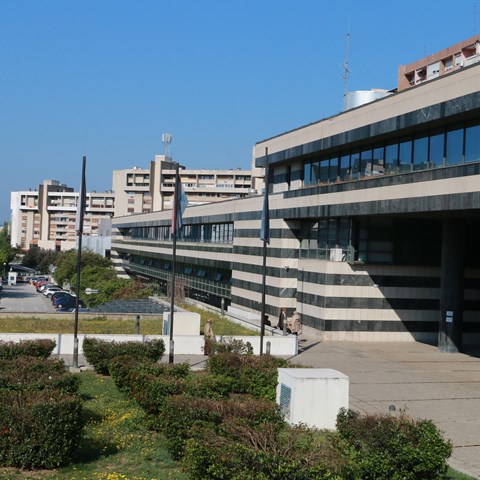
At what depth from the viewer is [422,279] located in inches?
1437

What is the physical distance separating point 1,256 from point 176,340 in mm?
77280

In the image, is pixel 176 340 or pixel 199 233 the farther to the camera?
pixel 199 233

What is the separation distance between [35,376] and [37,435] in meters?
4.42

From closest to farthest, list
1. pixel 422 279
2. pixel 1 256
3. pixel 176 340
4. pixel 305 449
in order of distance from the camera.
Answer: pixel 305 449 → pixel 176 340 → pixel 422 279 → pixel 1 256

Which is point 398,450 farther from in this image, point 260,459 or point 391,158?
point 391,158

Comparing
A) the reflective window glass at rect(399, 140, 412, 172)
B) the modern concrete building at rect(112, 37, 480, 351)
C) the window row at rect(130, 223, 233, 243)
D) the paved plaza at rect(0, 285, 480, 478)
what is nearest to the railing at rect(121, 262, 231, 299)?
the window row at rect(130, 223, 233, 243)

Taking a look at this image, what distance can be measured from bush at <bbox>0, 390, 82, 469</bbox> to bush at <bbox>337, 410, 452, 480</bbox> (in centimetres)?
491

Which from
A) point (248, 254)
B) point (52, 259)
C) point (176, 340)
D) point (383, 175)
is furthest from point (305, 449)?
point (52, 259)

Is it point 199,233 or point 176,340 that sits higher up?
point 199,233

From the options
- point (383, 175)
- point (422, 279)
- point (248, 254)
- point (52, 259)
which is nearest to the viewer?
point (383, 175)

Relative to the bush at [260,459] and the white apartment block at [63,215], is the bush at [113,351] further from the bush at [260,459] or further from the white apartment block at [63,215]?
the white apartment block at [63,215]

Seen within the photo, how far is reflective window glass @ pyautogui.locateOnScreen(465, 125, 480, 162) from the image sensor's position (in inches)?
1059

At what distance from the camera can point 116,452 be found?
13891 millimetres

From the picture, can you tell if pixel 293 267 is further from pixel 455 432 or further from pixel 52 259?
pixel 52 259
